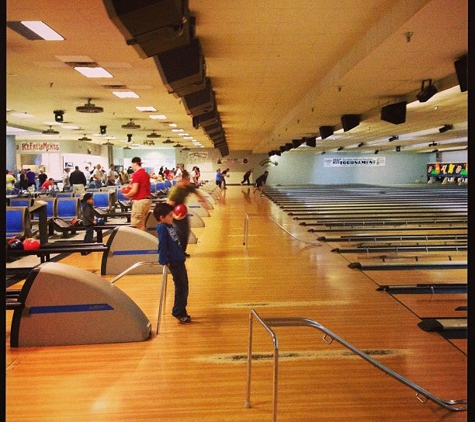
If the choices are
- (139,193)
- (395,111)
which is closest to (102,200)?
(139,193)

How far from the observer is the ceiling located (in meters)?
5.94

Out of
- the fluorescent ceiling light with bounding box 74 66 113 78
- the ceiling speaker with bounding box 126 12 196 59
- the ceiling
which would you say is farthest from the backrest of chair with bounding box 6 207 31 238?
the ceiling speaker with bounding box 126 12 196 59

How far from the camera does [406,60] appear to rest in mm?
7871

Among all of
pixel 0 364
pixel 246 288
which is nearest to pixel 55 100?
pixel 246 288

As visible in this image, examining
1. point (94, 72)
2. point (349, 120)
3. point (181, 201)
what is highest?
point (94, 72)

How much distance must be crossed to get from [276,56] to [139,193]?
3.39 meters

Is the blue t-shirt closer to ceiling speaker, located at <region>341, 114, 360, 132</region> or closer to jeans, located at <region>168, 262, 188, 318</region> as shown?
jeans, located at <region>168, 262, 188, 318</region>

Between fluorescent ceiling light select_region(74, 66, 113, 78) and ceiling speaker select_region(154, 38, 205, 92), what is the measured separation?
225cm

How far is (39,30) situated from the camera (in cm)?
661

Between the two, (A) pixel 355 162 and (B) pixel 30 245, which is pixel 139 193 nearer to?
(B) pixel 30 245

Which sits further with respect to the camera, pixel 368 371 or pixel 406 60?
pixel 406 60

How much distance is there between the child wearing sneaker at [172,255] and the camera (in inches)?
222

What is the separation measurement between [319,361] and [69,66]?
6.43 meters

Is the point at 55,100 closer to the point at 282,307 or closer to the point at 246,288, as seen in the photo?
the point at 246,288
